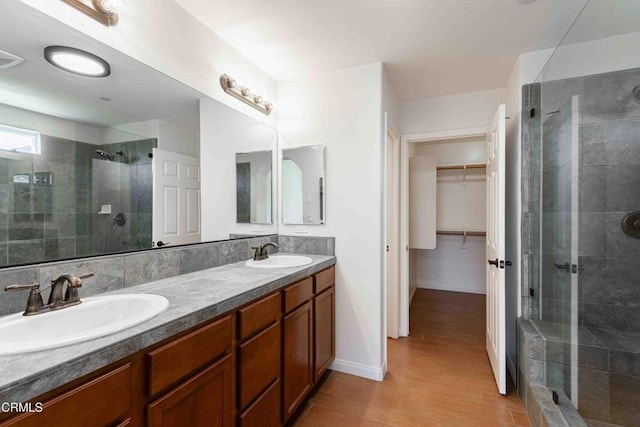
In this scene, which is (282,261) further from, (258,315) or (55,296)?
(55,296)

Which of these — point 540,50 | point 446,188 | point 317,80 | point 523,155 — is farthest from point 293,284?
point 446,188

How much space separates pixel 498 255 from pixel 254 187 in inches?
78.2

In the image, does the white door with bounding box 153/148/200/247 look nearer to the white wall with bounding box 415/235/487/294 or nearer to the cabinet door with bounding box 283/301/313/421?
the cabinet door with bounding box 283/301/313/421

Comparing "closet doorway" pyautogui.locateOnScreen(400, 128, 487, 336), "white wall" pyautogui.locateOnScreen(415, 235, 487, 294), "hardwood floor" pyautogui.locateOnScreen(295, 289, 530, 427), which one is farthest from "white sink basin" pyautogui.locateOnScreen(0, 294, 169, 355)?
"white wall" pyautogui.locateOnScreen(415, 235, 487, 294)

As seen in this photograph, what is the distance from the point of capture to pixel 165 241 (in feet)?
5.26

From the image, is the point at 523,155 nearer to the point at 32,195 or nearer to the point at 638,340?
the point at 638,340

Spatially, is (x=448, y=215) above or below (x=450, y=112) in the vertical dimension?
below

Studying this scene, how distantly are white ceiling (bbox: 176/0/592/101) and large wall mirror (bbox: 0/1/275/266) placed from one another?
0.67 metres

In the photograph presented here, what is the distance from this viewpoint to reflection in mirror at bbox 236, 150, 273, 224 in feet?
7.57

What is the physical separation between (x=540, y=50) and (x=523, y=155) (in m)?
0.78

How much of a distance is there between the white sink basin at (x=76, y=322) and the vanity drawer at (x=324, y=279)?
108 cm

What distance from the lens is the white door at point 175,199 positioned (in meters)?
1.57

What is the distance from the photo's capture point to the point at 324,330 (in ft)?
6.97

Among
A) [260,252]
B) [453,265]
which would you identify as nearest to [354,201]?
[260,252]
